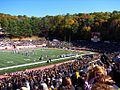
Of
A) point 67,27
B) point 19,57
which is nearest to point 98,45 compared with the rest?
point 67,27

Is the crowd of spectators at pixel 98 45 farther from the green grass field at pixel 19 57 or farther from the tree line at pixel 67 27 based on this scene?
the green grass field at pixel 19 57

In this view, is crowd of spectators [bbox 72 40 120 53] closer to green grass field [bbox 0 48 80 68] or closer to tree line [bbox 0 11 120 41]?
tree line [bbox 0 11 120 41]

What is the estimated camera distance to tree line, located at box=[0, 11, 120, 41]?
112062mm

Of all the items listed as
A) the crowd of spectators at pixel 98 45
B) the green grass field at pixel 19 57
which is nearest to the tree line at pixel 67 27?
the crowd of spectators at pixel 98 45

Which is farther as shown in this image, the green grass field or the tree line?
the tree line

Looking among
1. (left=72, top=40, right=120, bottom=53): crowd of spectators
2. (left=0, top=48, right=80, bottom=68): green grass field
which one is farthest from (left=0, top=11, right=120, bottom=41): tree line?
(left=0, top=48, right=80, bottom=68): green grass field

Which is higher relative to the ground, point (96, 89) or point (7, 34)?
point (96, 89)

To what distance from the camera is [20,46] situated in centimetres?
9356

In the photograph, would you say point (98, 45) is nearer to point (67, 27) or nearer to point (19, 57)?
point (67, 27)

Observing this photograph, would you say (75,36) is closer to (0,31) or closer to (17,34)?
(17,34)

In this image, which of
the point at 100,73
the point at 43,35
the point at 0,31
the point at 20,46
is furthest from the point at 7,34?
the point at 100,73

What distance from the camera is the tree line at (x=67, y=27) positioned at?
112062 mm

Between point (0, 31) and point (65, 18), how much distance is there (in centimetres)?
2664

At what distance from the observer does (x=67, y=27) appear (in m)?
126
